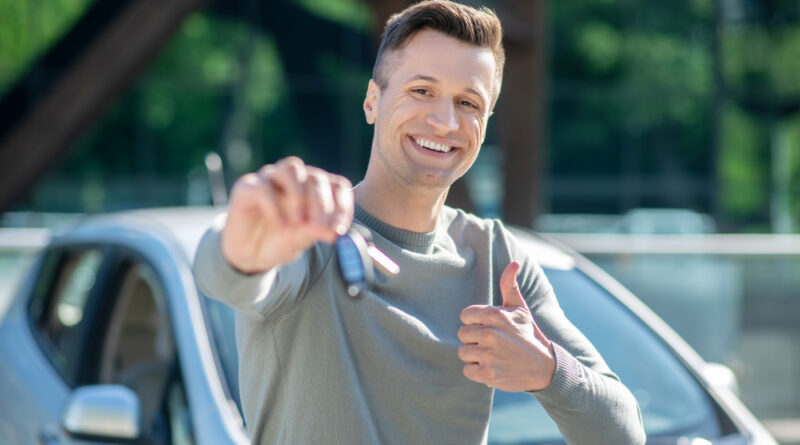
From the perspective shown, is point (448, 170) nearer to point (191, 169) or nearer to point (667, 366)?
point (667, 366)

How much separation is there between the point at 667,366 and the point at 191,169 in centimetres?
2016

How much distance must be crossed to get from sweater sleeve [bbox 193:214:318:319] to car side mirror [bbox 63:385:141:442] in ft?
4.14

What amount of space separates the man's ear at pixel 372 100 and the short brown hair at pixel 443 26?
2 centimetres

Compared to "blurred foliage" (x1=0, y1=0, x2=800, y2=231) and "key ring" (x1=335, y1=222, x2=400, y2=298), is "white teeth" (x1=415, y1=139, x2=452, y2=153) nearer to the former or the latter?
"key ring" (x1=335, y1=222, x2=400, y2=298)

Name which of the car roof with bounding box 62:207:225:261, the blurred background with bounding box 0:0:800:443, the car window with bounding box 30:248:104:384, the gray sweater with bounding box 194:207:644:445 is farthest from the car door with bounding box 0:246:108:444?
the blurred background with bounding box 0:0:800:443

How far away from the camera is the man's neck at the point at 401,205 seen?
1718 millimetres

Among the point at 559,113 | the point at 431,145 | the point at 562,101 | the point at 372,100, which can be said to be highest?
the point at 562,101

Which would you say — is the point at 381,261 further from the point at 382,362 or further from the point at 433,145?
the point at 433,145

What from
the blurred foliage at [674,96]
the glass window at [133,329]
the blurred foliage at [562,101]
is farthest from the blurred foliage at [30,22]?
the glass window at [133,329]

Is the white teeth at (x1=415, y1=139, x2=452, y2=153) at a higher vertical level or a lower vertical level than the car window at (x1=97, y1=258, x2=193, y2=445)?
higher

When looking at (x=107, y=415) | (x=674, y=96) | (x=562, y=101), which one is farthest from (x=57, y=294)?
(x=674, y=96)

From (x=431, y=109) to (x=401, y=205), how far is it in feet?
0.55

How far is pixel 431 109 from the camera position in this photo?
1.72m

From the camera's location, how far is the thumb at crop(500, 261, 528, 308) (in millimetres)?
1660
